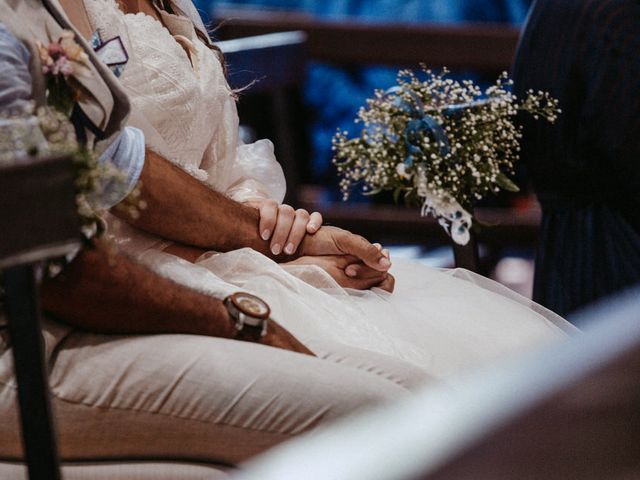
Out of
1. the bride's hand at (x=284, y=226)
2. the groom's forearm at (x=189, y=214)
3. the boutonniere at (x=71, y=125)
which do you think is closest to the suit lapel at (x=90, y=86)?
the boutonniere at (x=71, y=125)

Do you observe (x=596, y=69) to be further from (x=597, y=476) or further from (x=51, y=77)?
(x=597, y=476)

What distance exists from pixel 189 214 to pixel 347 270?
1.06 feet

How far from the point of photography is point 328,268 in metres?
1.94

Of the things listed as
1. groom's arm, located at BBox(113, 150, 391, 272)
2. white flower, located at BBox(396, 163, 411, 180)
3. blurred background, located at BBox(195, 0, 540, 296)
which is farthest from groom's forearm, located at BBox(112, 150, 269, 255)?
blurred background, located at BBox(195, 0, 540, 296)

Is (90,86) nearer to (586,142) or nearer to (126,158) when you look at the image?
(126,158)

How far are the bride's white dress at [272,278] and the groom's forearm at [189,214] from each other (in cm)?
4

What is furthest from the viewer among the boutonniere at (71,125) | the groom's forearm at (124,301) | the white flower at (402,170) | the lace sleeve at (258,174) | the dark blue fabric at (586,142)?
the dark blue fabric at (586,142)

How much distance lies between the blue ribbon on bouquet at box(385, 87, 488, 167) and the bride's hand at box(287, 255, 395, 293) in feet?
1.26

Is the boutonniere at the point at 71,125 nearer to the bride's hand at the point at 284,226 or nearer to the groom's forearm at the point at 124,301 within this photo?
the groom's forearm at the point at 124,301

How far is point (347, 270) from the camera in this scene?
6.37ft

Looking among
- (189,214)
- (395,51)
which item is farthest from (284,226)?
(395,51)

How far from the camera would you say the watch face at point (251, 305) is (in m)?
1.55

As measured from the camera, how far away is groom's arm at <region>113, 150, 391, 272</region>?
5.71 feet

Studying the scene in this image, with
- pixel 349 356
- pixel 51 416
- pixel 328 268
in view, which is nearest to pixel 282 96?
pixel 328 268
